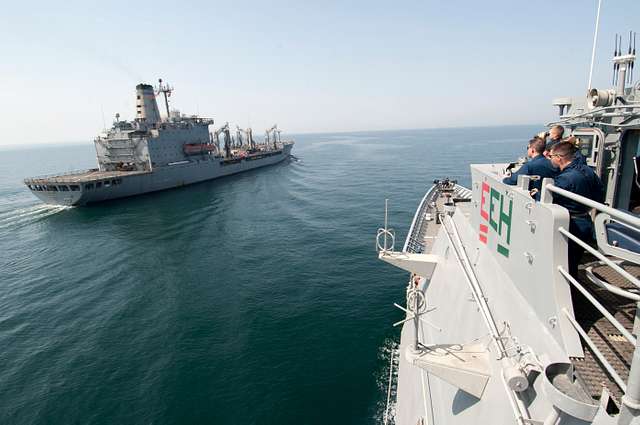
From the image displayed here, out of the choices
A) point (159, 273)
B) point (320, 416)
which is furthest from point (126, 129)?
point (320, 416)

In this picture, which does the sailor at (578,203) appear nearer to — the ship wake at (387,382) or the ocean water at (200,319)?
the ship wake at (387,382)

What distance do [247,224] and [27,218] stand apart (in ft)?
98.8

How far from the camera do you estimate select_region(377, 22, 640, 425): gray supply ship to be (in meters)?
3.05

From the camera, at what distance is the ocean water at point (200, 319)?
1312cm

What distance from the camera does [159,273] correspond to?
84.1 ft

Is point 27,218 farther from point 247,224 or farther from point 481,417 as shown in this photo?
point 481,417

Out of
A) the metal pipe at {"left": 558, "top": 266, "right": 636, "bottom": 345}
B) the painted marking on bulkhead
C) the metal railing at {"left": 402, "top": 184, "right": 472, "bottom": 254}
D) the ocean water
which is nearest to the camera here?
the metal pipe at {"left": 558, "top": 266, "right": 636, "bottom": 345}

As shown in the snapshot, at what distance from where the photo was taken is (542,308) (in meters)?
3.96

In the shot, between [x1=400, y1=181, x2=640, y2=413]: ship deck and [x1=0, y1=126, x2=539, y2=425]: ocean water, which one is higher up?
[x1=400, y1=181, x2=640, y2=413]: ship deck

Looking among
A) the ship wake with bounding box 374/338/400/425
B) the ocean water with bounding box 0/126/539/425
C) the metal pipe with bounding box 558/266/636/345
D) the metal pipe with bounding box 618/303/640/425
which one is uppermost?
the metal pipe with bounding box 558/266/636/345

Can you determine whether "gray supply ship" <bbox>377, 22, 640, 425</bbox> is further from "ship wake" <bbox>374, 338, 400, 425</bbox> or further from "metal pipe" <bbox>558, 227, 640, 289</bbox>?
"ship wake" <bbox>374, 338, 400, 425</bbox>

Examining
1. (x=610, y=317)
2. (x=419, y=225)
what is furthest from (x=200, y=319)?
(x=610, y=317)

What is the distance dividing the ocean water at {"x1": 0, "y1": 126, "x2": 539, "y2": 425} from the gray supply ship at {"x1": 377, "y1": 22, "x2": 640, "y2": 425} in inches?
261

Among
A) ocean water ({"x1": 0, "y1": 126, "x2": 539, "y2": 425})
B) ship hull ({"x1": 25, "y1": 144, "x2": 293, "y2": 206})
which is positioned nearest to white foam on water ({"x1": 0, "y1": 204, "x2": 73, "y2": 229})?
ocean water ({"x1": 0, "y1": 126, "x2": 539, "y2": 425})
